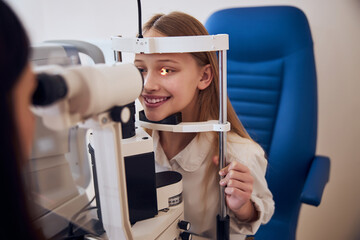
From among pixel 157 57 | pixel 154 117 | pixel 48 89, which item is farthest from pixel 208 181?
pixel 48 89

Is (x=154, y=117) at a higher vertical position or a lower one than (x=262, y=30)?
lower

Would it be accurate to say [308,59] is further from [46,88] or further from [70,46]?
[46,88]

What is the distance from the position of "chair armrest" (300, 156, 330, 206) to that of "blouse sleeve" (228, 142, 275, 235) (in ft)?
0.45

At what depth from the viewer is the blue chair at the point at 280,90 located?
3.69 feet

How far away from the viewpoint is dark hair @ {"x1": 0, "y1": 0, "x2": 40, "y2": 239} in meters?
0.29

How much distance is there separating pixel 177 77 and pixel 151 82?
0.07 m

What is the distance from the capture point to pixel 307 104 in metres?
1.14

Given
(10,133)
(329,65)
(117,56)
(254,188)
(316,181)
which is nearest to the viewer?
(10,133)

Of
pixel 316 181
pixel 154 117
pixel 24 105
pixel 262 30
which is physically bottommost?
pixel 316 181

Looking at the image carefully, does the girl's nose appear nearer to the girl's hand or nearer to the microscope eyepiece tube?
the girl's hand

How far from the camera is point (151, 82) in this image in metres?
0.79

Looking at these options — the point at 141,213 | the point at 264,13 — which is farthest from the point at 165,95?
the point at 264,13

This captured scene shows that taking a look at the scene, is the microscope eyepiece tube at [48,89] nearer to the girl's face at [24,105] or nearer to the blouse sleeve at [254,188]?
the girl's face at [24,105]

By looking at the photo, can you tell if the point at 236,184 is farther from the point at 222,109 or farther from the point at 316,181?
the point at 316,181
